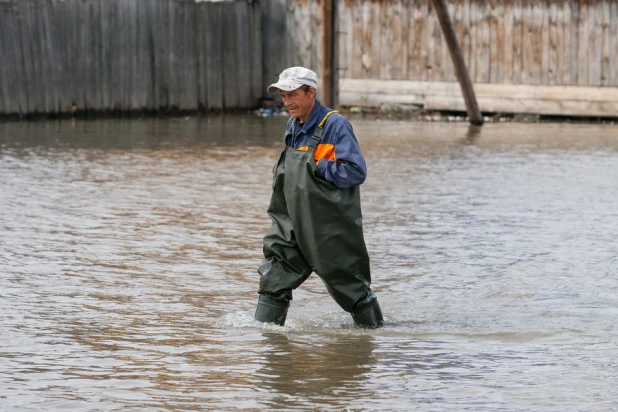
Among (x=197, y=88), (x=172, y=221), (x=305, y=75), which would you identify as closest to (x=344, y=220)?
(x=305, y=75)

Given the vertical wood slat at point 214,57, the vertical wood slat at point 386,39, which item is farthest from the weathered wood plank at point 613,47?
the vertical wood slat at point 214,57

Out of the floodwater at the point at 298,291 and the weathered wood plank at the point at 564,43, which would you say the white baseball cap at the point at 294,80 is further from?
the weathered wood plank at the point at 564,43

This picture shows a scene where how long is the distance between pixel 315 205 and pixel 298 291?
178 cm

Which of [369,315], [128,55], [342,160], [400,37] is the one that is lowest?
[369,315]

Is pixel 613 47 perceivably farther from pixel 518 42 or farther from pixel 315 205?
pixel 315 205

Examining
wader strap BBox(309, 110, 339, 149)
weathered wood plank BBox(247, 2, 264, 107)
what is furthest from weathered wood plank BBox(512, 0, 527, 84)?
wader strap BBox(309, 110, 339, 149)

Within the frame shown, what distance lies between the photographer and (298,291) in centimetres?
803

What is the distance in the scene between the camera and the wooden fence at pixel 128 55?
19.0 m

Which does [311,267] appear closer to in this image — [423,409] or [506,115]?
[423,409]

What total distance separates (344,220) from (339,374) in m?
0.90

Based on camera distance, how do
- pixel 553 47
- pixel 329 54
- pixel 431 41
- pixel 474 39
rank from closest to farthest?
pixel 329 54 < pixel 553 47 < pixel 474 39 < pixel 431 41

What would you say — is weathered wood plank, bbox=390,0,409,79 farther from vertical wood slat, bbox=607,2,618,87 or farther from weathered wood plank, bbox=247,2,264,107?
vertical wood slat, bbox=607,2,618,87

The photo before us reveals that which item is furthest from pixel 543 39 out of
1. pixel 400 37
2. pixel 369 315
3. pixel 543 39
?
pixel 369 315

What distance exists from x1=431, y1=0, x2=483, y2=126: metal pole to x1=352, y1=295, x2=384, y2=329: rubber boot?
11969 mm
